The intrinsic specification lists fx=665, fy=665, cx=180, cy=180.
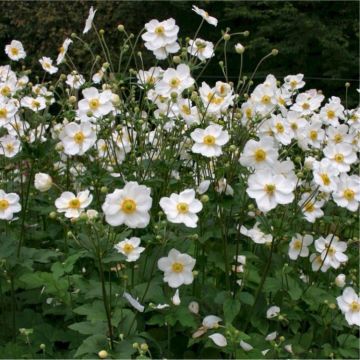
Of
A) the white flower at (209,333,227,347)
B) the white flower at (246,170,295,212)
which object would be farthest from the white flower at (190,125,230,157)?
the white flower at (209,333,227,347)

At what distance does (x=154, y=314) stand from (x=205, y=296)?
0.54ft

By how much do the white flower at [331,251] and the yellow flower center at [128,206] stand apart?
0.80m

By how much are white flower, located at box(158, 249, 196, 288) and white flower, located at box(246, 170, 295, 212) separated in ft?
0.77

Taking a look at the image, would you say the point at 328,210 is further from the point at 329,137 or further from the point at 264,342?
the point at 264,342

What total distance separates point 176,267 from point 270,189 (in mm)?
319

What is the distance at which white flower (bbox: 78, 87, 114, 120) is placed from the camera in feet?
A: 6.42

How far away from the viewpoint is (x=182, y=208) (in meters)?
1.66

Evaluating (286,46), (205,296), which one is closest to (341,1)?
(286,46)

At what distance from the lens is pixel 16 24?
980cm

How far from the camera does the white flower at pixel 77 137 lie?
186 centimetres

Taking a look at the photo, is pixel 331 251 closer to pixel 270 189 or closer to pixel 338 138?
pixel 338 138

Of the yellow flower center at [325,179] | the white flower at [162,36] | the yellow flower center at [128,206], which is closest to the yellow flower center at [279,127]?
the yellow flower center at [325,179]

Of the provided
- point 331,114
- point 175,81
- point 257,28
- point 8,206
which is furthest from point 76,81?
point 257,28

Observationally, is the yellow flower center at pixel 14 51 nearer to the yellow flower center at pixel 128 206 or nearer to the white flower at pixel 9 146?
the white flower at pixel 9 146
